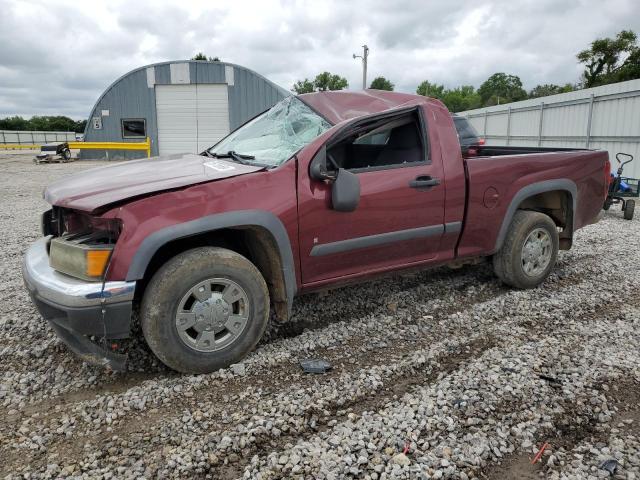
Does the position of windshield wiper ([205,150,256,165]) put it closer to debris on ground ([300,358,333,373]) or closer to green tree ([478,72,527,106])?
debris on ground ([300,358,333,373])

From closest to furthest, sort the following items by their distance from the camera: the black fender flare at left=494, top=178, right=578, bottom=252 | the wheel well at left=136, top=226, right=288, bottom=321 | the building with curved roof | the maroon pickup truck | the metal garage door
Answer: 1. the maroon pickup truck
2. the wheel well at left=136, top=226, right=288, bottom=321
3. the black fender flare at left=494, top=178, right=578, bottom=252
4. the building with curved roof
5. the metal garage door

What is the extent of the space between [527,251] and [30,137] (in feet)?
196

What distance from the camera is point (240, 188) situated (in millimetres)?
3199

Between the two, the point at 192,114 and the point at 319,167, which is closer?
the point at 319,167

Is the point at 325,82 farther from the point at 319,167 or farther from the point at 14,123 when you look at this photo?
the point at 319,167

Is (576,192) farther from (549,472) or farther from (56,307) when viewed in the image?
(56,307)

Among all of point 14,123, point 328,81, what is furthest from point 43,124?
point 328,81

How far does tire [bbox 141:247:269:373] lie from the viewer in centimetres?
301

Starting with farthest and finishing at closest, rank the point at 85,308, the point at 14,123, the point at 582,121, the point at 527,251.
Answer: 1. the point at 14,123
2. the point at 582,121
3. the point at 527,251
4. the point at 85,308

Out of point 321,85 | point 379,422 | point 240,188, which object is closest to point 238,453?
point 379,422

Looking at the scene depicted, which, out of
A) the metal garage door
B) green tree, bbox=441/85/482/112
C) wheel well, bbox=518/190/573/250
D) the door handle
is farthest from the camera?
green tree, bbox=441/85/482/112

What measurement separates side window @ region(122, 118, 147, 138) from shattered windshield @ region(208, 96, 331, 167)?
2339 cm

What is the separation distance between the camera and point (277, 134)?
13.3 feet

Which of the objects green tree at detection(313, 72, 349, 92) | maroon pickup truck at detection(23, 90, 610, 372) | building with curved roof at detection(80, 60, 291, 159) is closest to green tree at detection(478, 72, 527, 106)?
green tree at detection(313, 72, 349, 92)
